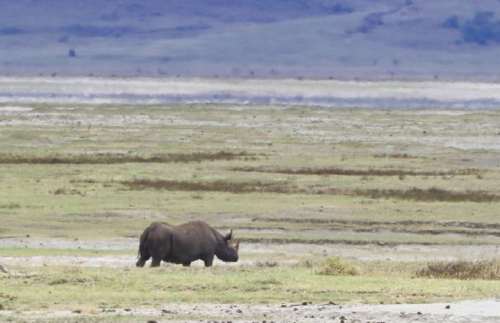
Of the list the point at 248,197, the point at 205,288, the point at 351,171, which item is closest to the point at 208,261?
the point at 205,288

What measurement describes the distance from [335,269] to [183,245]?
3855 millimetres

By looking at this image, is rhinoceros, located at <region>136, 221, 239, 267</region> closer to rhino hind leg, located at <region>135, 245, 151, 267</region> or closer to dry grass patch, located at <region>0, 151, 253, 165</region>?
rhino hind leg, located at <region>135, 245, 151, 267</region>

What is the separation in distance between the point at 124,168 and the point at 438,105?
191 feet

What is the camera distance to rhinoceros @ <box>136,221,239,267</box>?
2338 cm

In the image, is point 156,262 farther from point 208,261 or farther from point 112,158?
point 112,158

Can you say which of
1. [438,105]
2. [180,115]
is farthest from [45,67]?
[180,115]

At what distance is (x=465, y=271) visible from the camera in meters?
21.8

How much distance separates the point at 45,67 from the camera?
177250 millimetres

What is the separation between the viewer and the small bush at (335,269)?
20.8 meters

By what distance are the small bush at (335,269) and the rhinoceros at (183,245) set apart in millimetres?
3139

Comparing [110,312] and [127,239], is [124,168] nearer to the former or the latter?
[127,239]

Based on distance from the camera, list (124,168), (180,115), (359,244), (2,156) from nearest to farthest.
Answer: (359,244)
(124,168)
(2,156)
(180,115)

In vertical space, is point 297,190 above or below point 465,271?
above

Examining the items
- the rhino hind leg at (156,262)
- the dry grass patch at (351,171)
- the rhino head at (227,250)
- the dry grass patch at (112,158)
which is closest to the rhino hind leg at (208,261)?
the rhino head at (227,250)
